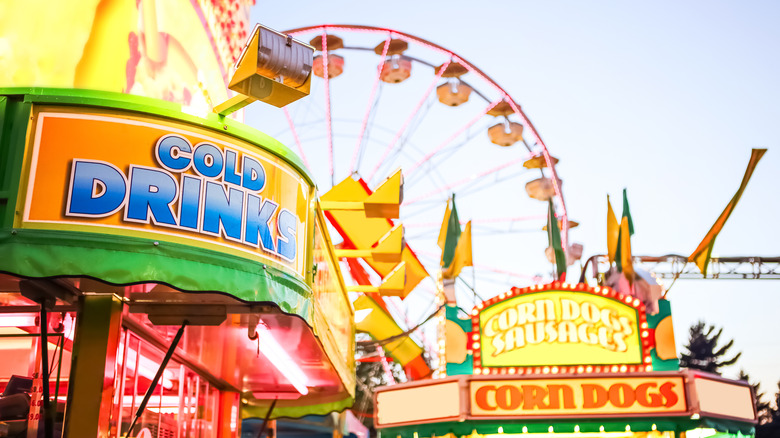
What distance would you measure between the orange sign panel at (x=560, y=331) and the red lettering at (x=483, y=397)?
0.69m

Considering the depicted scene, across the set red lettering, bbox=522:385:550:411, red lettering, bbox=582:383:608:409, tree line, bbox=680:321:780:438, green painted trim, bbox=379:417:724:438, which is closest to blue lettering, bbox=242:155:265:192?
green painted trim, bbox=379:417:724:438

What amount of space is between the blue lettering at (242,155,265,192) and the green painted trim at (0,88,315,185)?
5.0 inches

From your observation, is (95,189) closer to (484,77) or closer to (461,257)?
(461,257)

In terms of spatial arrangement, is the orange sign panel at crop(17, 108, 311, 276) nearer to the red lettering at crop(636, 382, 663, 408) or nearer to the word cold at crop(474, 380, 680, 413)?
the word cold at crop(474, 380, 680, 413)

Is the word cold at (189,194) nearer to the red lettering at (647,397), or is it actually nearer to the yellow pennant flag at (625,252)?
the red lettering at (647,397)

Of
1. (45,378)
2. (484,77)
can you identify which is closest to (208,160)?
(45,378)

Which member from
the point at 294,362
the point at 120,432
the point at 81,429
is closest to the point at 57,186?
the point at 81,429

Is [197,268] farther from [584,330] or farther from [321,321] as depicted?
[584,330]

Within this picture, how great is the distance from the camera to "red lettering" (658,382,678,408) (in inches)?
539

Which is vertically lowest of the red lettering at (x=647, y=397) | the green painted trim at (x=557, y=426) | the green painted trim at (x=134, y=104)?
the green painted trim at (x=557, y=426)

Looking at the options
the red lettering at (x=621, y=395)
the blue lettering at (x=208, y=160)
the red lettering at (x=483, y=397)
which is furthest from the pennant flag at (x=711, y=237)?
the blue lettering at (x=208, y=160)

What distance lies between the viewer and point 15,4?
538cm

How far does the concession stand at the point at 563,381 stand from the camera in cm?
1377

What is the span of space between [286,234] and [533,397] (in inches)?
392
